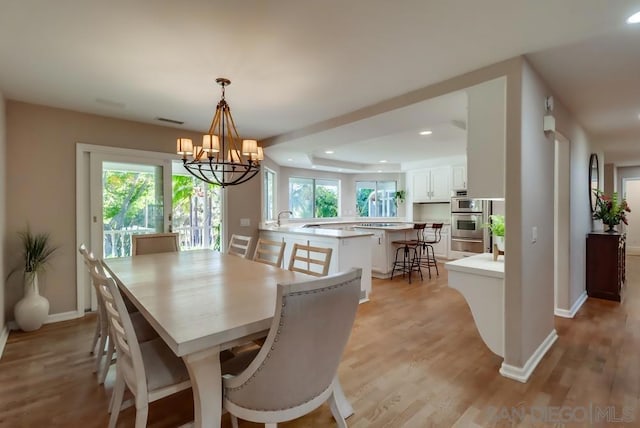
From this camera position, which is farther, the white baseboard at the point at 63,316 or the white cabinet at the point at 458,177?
the white cabinet at the point at 458,177

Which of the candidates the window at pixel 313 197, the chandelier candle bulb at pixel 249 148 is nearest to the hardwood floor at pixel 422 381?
the chandelier candle bulb at pixel 249 148

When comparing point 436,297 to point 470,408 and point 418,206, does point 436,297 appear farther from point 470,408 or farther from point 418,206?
point 418,206

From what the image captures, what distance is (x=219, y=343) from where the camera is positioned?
125 cm

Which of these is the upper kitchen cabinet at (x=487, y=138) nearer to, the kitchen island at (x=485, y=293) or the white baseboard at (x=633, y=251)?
the kitchen island at (x=485, y=293)

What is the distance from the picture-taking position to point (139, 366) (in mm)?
1368

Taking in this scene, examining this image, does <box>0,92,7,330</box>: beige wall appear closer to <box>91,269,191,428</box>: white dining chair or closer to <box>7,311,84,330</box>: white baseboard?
<box>7,311,84,330</box>: white baseboard

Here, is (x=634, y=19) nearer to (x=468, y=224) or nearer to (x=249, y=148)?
(x=249, y=148)

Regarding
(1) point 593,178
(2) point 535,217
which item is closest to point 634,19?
(2) point 535,217

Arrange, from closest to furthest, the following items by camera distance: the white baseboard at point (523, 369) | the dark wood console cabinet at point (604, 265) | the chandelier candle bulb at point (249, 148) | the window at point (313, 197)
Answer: the white baseboard at point (523, 369) → the chandelier candle bulb at point (249, 148) → the dark wood console cabinet at point (604, 265) → the window at point (313, 197)

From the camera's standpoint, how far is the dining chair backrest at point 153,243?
3352 millimetres

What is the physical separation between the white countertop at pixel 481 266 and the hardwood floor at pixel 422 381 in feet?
2.33

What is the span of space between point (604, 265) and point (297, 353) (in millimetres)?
4751

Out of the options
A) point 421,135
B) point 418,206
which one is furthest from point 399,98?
point 418,206

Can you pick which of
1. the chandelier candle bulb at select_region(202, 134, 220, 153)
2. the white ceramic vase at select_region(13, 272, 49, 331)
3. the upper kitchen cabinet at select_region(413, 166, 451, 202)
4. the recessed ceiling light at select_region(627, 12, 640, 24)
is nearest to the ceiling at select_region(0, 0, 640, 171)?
the recessed ceiling light at select_region(627, 12, 640, 24)
